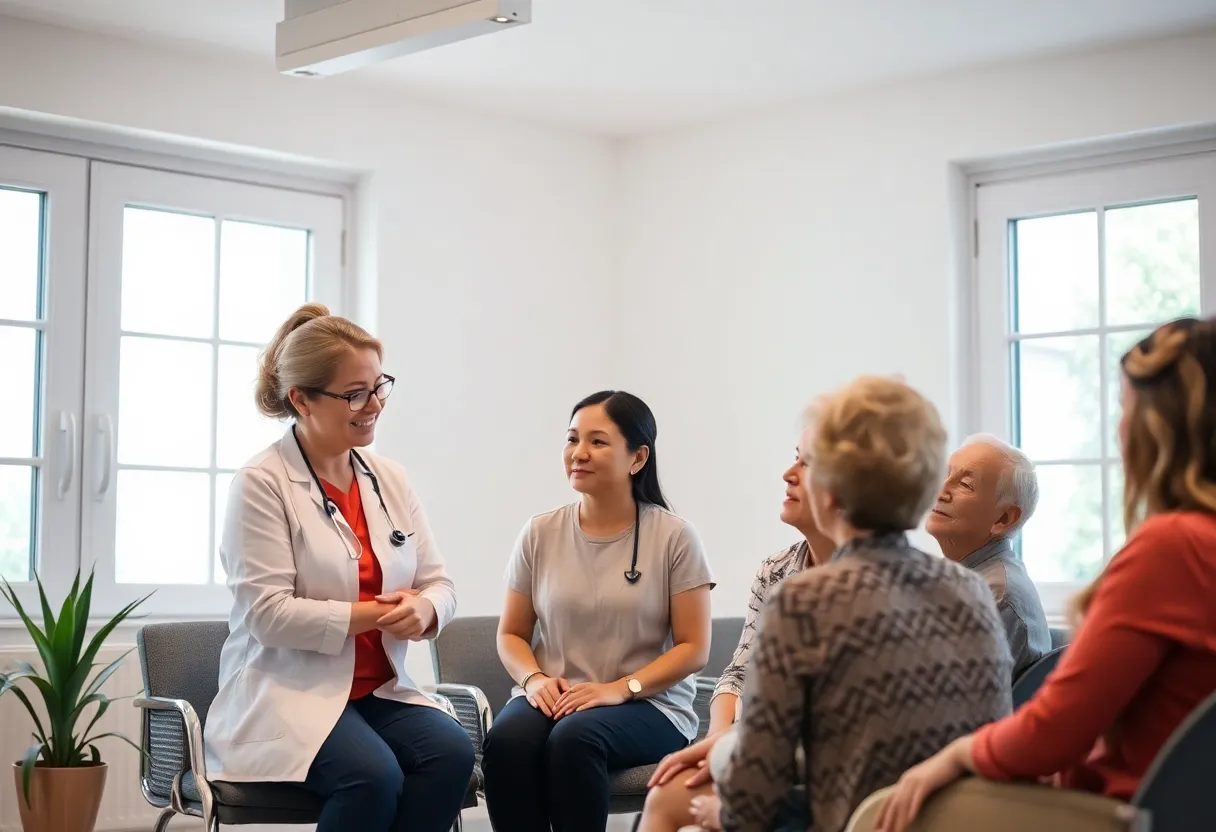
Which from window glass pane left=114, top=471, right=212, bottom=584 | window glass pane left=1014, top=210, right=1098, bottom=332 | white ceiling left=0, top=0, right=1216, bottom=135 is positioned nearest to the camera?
white ceiling left=0, top=0, right=1216, bottom=135

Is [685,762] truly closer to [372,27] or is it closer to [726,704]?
[726,704]

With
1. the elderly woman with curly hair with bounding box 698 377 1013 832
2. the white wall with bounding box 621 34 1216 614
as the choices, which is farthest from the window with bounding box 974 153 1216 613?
the elderly woman with curly hair with bounding box 698 377 1013 832

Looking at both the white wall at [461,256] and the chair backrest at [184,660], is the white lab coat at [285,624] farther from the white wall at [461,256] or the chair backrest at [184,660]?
the white wall at [461,256]

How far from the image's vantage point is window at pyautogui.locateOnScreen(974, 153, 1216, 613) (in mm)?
4523

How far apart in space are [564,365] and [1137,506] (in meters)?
3.91

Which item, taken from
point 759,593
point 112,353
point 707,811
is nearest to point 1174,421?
point 707,811

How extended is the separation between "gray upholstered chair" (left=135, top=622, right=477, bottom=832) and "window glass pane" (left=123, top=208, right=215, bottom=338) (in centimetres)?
175

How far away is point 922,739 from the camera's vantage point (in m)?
1.74

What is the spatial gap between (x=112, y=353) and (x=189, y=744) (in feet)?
6.71

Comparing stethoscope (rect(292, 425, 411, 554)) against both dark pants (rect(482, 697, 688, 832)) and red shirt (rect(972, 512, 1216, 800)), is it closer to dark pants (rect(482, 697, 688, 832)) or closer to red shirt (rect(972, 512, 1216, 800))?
dark pants (rect(482, 697, 688, 832))

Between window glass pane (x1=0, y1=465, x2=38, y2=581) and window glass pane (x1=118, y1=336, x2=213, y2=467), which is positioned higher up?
window glass pane (x1=118, y1=336, x2=213, y2=467)

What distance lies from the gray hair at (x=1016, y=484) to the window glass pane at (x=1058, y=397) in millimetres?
1957

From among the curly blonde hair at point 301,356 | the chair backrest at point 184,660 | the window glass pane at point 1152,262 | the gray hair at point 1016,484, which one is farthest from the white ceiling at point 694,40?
the chair backrest at point 184,660

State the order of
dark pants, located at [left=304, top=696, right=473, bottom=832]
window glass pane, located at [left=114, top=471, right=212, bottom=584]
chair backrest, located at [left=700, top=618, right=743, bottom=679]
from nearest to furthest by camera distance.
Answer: dark pants, located at [left=304, top=696, right=473, bottom=832], chair backrest, located at [left=700, top=618, right=743, bottom=679], window glass pane, located at [left=114, top=471, right=212, bottom=584]
